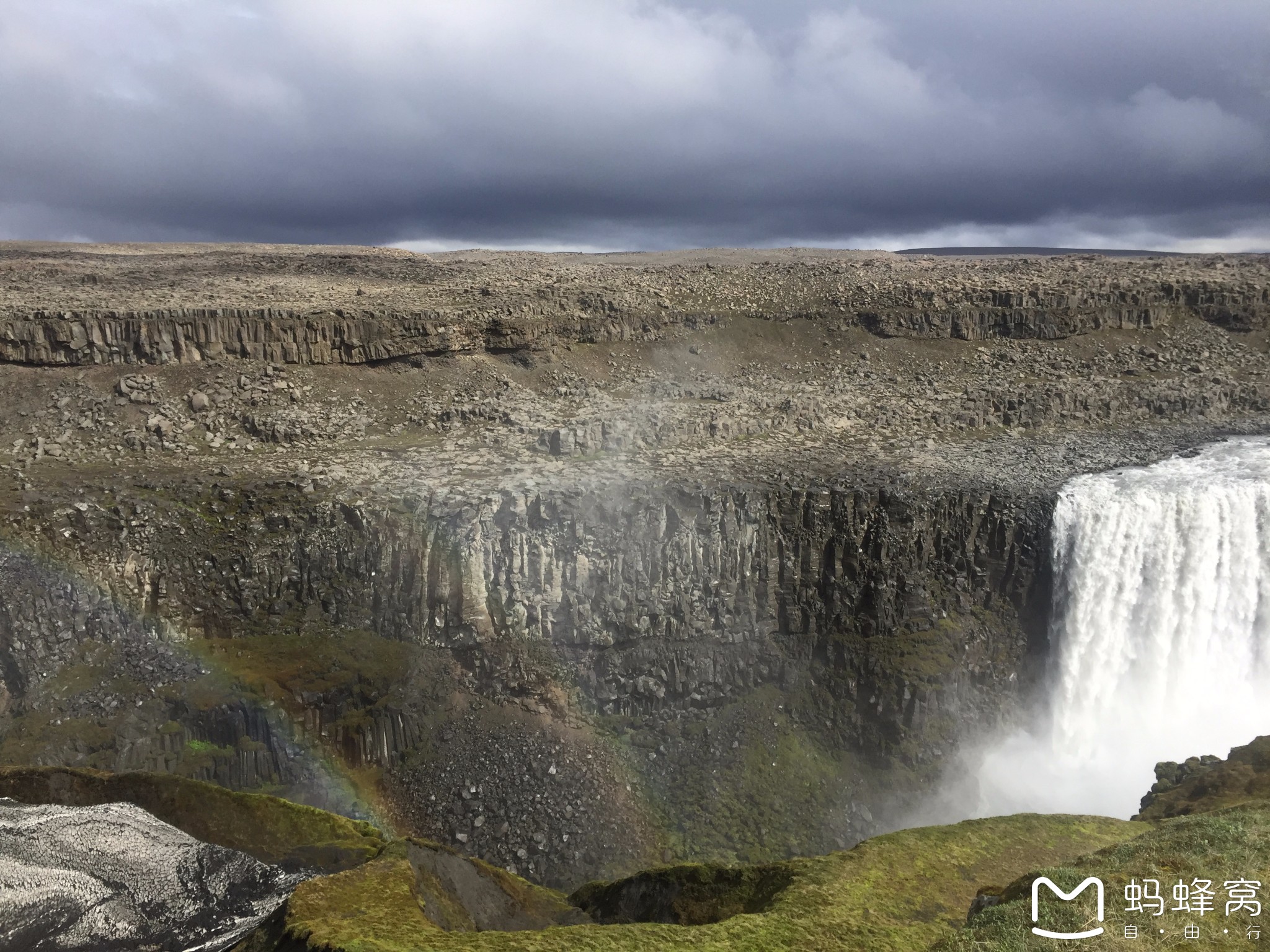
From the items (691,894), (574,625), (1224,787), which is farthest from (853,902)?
(574,625)

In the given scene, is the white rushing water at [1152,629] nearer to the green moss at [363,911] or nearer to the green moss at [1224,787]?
the green moss at [1224,787]

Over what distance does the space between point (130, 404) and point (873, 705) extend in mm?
39256

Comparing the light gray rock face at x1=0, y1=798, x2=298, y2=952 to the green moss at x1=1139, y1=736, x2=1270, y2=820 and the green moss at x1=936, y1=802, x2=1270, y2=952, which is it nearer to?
the green moss at x1=936, y1=802, x2=1270, y2=952

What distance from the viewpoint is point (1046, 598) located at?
33.5 m

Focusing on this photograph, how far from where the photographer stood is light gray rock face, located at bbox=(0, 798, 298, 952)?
1377cm

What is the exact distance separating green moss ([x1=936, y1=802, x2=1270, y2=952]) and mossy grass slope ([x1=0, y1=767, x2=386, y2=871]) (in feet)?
43.4

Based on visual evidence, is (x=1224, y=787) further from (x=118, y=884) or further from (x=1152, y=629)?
(x=118, y=884)

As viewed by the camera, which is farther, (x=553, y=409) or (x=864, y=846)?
(x=553, y=409)

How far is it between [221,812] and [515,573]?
14291mm

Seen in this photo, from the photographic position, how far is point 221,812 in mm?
18891

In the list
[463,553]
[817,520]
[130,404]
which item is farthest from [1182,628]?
[130,404]

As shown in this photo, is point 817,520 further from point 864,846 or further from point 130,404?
point 130,404

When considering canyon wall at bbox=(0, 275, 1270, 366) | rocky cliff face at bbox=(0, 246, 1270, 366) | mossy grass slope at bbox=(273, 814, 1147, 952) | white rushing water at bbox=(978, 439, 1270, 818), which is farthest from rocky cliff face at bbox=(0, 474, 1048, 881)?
rocky cliff face at bbox=(0, 246, 1270, 366)

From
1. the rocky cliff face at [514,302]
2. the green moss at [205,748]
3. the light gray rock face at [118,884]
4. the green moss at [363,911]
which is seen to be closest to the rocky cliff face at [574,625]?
the green moss at [205,748]
